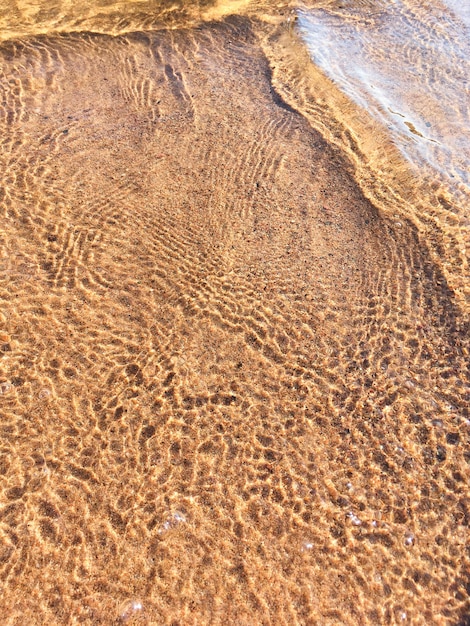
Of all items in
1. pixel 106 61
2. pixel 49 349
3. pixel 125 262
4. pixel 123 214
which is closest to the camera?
pixel 49 349

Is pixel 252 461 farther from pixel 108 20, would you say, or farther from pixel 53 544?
pixel 108 20

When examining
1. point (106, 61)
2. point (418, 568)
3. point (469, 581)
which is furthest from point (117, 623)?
point (106, 61)

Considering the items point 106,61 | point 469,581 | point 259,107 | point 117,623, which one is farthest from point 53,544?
point 106,61

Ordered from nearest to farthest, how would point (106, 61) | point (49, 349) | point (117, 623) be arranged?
point (117, 623) < point (49, 349) < point (106, 61)

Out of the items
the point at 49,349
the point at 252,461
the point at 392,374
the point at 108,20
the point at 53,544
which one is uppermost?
the point at 108,20

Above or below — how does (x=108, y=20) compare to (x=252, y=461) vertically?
above

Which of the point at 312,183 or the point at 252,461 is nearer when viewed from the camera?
the point at 252,461
